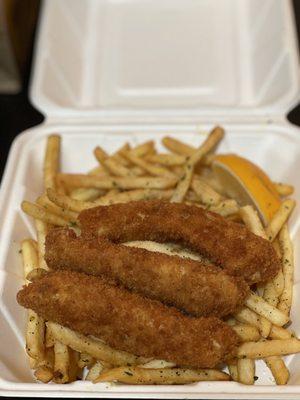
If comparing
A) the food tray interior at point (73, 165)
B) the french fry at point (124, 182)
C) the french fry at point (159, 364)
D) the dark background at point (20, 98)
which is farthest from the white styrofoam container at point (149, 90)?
the dark background at point (20, 98)

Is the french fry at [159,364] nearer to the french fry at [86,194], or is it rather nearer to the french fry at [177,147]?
the french fry at [86,194]

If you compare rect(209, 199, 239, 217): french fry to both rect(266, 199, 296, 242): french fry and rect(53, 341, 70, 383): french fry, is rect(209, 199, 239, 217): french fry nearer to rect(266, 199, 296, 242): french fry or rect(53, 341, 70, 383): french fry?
rect(266, 199, 296, 242): french fry

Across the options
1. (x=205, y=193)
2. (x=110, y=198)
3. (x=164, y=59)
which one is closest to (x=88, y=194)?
(x=110, y=198)

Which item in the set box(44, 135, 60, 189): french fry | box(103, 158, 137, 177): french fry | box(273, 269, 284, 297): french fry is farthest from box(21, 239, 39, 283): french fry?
box(273, 269, 284, 297): french fry

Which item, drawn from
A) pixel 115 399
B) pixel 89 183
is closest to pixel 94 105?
pixel 89 183

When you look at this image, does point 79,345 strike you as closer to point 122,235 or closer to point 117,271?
point 117,271

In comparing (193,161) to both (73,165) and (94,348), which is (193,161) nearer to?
(73,165)
